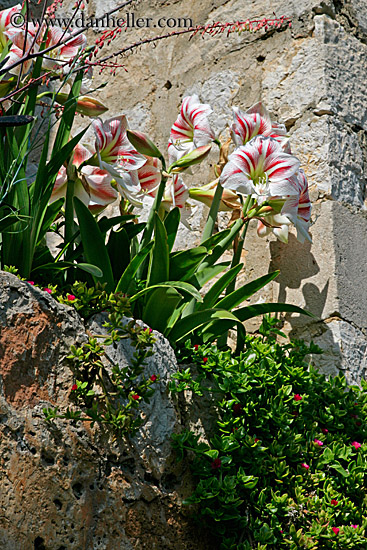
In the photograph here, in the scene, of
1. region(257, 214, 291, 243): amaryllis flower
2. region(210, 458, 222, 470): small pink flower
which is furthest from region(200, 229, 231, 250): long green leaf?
region(210, 458, 222, 470): small pink flower

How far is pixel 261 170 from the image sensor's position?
1673 millimetres

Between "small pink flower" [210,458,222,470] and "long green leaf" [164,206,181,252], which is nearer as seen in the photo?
"small pink flower" [210,458,222,470]

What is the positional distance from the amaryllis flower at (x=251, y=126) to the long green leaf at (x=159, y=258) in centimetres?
37

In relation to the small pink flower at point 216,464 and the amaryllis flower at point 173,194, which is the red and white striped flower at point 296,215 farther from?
the small pink flower at point 216,464

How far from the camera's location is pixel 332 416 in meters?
1.60

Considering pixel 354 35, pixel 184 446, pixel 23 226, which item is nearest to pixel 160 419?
pixel 184 446

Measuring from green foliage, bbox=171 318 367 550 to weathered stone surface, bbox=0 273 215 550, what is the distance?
0.20 ft

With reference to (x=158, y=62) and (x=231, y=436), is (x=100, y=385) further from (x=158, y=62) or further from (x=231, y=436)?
(x=158, y=62)

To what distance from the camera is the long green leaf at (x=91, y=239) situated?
155cm

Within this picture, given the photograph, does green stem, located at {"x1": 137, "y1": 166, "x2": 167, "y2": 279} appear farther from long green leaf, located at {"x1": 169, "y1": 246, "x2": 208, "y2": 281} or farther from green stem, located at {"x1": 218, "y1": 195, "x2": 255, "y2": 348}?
green stem, located at {"x1": 218, "y1": 195, "x2": 255, "y2": 348}

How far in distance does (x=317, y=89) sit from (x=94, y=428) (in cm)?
134

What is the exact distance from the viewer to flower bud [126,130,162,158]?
1576mm

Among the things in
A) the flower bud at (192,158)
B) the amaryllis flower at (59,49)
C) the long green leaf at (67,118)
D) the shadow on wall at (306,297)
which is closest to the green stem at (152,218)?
the flower bud at (192,158)

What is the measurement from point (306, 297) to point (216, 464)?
2.30 feet
